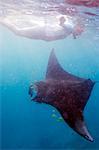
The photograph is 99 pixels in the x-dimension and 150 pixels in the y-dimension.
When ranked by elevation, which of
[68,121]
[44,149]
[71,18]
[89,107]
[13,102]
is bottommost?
[13,102]

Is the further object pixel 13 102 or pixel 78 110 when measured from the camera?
pixel 13 102

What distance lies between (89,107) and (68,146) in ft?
95.5

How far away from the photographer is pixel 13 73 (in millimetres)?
60812

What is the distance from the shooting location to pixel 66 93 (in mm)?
10266

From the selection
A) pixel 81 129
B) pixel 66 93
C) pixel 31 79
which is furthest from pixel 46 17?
pixel 31 79

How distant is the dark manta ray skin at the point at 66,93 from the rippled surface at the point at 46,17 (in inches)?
114

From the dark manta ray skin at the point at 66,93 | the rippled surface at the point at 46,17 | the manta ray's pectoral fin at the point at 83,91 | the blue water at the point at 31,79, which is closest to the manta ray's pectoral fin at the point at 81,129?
the dark manta ray skin at the point at 66,93

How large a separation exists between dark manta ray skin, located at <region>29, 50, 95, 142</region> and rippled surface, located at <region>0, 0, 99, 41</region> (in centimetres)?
290

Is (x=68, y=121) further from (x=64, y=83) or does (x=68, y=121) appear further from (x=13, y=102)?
(x=13, y=102)

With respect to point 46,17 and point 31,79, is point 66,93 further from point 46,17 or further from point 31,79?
point 31,79

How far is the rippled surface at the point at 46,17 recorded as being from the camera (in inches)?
498

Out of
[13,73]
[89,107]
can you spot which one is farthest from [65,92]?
[13,73]

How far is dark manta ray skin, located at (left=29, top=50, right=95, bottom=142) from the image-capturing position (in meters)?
9.14

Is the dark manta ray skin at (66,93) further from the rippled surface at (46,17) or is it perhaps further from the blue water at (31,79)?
the blue water at (31,79)
